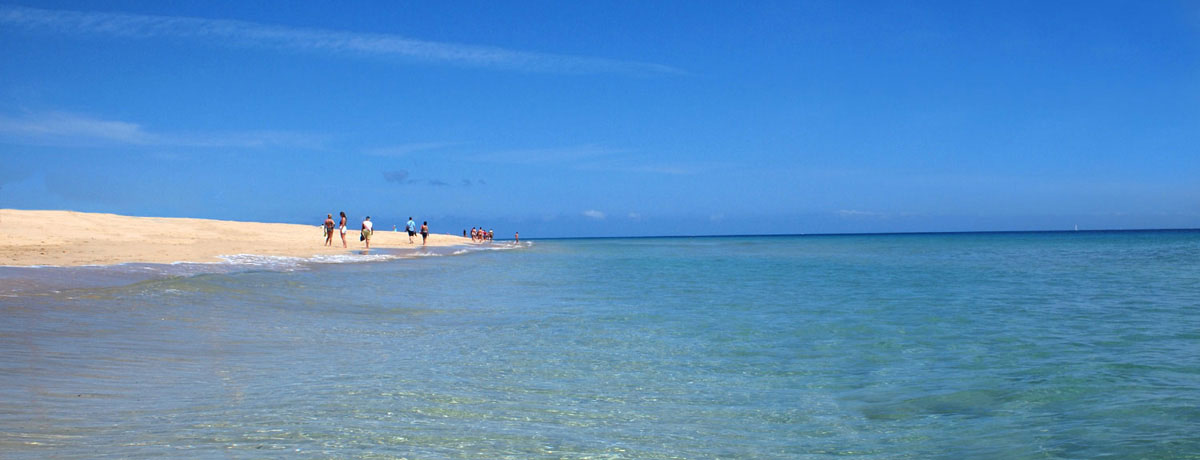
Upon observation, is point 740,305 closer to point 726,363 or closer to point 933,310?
point 933,310

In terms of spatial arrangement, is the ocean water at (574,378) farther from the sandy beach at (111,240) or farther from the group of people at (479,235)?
the group of people at (479,235)

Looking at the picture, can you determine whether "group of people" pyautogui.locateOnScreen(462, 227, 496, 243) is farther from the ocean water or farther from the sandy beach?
the ocean water

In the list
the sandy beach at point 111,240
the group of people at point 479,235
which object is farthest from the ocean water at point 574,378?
the group of people at point 479,235

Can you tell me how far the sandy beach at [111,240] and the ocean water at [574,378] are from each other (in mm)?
7691

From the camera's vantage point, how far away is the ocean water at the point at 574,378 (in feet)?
16.3

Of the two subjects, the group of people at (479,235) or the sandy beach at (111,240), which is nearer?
the sandy beach at (111,240)

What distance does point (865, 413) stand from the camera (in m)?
6.07

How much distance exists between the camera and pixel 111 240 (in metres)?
30.2

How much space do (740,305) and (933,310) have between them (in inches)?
137

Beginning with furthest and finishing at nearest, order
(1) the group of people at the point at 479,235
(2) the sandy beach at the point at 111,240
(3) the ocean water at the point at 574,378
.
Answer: (1) the group of people at the point at 479,235 → (2) the sandy beach at the point at 111,240 → (3) the ocean water at the point at 574,378

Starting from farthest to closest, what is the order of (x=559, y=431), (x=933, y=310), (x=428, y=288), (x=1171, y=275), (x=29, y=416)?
(x=1171, y=275), (x=428, y=288), (x=933, y=310), (x=559, y=431), (x=29, y=416)

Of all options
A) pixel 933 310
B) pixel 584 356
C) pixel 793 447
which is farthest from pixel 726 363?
pixel 933 310

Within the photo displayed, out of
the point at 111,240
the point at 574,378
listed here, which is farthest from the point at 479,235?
the point at 574,378

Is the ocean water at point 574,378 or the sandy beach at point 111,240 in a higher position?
the sandy beach at point 111,240
